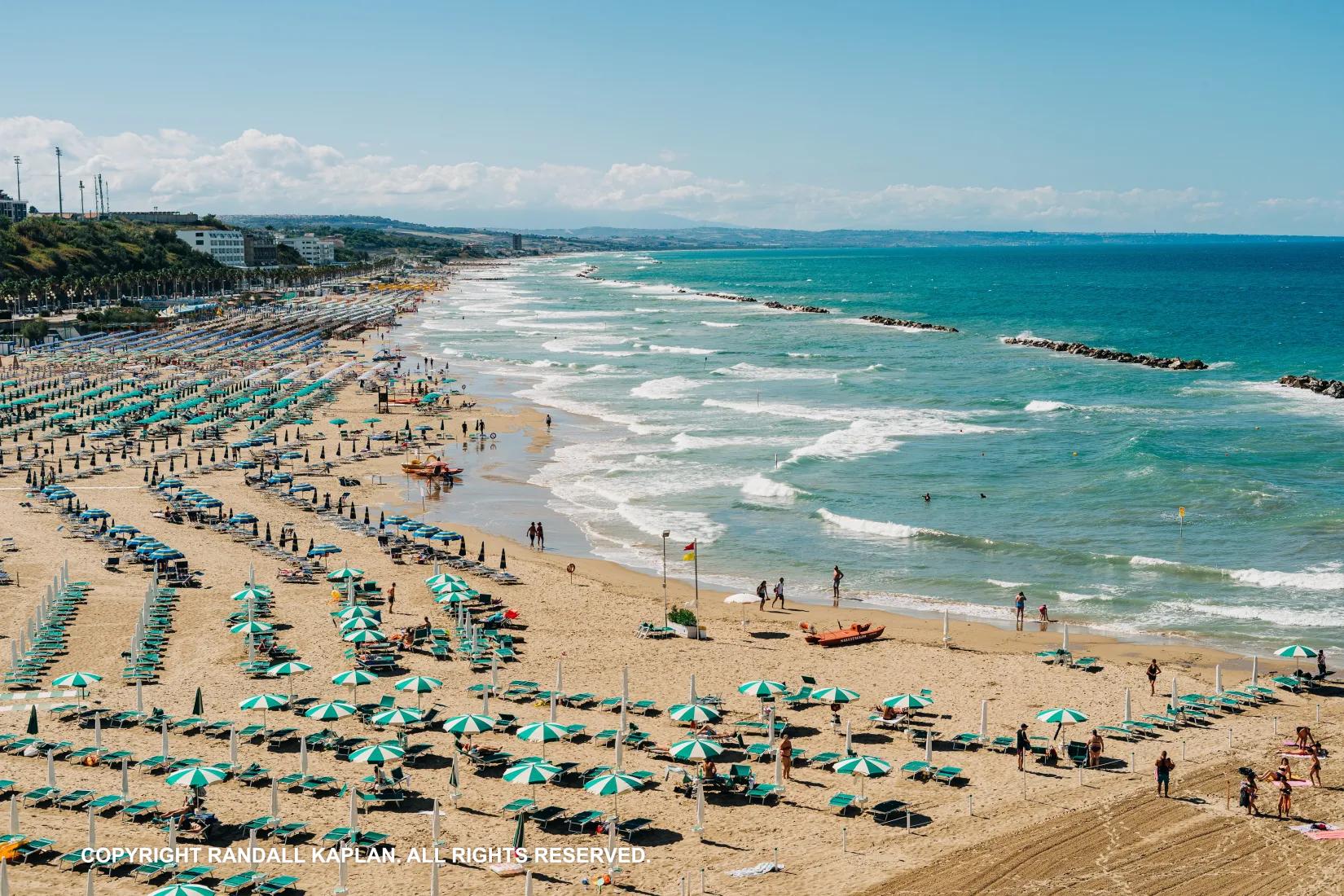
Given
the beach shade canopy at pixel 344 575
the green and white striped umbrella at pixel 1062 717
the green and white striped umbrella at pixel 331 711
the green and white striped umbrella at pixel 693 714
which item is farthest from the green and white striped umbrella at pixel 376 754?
the green and white striped umbrella at pixel 1062 717

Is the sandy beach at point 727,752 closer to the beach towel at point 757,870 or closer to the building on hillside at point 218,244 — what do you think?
the beach towel at point 757,870

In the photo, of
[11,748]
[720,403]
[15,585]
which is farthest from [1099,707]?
→ [720,403]

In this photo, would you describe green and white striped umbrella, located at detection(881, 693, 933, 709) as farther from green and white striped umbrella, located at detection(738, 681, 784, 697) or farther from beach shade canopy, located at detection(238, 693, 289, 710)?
beach shade canopy, located at detection(238, 693, 289, 710)

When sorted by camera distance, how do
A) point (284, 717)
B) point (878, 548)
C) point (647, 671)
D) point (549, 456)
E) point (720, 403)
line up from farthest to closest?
1. point (720, 403)
2. point (549, 456)
3. point (878, 548)
4. point (647, 671)
5. point (284, 717)

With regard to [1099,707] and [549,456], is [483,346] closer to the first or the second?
[549,456]

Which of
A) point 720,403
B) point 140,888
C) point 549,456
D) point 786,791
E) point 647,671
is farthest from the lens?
point 720,403

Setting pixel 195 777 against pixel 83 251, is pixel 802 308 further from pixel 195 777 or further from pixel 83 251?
pixel 195 777

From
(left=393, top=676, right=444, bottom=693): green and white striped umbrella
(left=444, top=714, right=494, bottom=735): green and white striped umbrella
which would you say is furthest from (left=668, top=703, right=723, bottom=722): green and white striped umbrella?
(left=393, top=676, right=444, bottom=693): green and white striped umbrella
